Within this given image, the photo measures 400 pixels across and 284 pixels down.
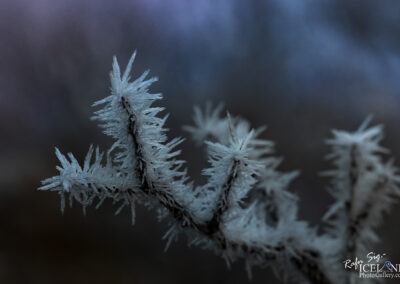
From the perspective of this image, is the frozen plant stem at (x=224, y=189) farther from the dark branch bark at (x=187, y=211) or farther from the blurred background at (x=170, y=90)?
the blurred background at (x=170, y=90)

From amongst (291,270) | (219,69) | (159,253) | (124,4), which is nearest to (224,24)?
(219,69)

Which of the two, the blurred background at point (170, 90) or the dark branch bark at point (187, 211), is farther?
the blurred background at point (170, 90)

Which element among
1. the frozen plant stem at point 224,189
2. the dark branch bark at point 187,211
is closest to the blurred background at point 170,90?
the frozen plant stem at point 224,189

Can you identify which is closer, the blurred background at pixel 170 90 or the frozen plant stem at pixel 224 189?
the frozen plant stem at pixel 224 189

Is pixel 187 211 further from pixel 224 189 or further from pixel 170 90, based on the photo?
pixel 170 90

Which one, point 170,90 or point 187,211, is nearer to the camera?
point 187,211

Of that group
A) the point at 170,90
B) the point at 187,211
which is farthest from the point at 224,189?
the point at 170,90

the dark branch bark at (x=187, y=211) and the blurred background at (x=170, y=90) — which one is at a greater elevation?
the blurred background at (x=170, y=90)
